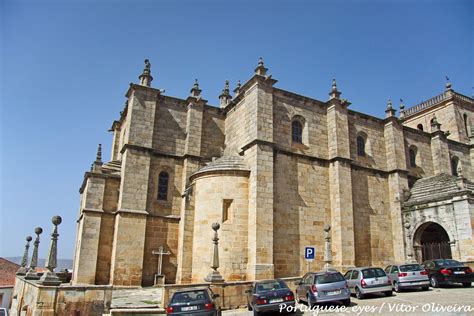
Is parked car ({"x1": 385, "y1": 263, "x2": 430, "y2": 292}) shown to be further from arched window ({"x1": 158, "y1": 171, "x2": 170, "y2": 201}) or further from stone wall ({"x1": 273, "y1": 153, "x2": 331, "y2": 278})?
arched window ({"x1": 158, "y1": 171, "x2": 170, "y2": 201})

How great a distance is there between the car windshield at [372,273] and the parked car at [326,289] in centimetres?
179

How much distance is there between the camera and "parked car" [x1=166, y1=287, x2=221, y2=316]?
10.2m

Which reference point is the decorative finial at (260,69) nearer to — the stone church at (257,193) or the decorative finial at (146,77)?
the stone church at (257,193)

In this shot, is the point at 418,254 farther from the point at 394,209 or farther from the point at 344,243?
the point at 344,243

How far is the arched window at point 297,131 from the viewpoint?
22.3m

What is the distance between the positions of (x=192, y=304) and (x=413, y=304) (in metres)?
7.05

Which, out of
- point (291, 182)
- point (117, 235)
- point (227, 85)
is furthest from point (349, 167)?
point (117, 235)

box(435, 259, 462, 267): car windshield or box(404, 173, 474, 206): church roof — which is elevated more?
box(404, 173, 474, 206): church roof

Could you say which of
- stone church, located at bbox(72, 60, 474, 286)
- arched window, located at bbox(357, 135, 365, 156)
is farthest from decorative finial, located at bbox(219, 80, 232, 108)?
arched window, located at bbox(357, 135, 365, 156)

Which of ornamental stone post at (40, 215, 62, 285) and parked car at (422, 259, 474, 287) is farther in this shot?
parked car at (422, 259, 474, 287)

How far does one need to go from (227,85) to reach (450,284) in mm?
19264

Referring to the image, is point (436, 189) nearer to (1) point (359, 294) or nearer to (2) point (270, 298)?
(1) point (359, 294)

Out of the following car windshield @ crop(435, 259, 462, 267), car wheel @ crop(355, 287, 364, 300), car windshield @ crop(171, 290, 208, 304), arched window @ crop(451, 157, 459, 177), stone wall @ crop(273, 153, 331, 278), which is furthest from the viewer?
arched window @ crop(451, 157, 459, 177)

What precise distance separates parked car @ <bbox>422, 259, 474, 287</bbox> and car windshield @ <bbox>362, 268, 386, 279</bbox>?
10.5ft
